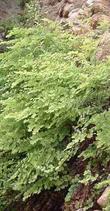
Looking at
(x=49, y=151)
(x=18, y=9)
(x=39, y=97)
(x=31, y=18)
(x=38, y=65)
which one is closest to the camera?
(x=49, y=151)

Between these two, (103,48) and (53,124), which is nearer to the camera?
(53,124)

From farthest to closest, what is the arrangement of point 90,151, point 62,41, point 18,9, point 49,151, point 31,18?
point 18,9, point 31,18, point 62,41, point 49,151, point 90,151

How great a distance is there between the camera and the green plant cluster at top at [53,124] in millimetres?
3682

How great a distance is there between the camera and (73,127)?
12.4ft

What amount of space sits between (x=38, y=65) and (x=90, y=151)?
50.6 inches

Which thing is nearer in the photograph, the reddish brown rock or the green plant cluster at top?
the green plant cluster at top

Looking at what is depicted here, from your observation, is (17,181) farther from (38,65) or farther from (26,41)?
(26,41)

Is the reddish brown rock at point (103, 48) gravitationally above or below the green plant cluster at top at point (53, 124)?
above

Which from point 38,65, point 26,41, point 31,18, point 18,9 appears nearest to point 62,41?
point 26,41

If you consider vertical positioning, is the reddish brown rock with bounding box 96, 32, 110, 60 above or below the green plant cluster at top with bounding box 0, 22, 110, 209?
above

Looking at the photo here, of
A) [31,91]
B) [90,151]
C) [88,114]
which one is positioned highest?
[31,91]

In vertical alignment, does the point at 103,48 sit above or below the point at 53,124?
above

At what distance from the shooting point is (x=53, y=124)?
4035mm

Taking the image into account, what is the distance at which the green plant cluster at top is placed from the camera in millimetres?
3682
